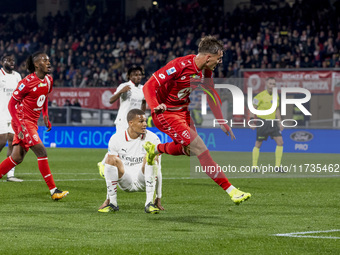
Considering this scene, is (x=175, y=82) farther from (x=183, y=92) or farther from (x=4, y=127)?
(x=4, y=127)

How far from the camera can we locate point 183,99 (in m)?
8.23

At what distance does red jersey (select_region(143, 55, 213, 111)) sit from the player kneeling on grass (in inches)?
24.1

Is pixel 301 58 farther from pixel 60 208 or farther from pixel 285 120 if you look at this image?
pixel 60 208

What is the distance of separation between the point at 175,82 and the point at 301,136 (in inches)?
557

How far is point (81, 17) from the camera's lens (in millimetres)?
38344

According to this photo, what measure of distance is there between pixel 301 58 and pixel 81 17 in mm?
15538

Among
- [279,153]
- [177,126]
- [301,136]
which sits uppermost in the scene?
[177,126]

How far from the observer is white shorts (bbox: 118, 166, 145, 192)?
8.60 meters

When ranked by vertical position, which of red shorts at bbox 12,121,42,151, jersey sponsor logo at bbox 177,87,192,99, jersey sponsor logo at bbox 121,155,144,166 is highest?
jersey sponsor logo at bbox 177,87,192,99

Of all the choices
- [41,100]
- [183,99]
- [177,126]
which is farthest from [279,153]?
[177,126]

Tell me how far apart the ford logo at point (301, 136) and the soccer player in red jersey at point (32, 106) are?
12.6m

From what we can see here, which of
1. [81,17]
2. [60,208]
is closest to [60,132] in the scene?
[81,17]

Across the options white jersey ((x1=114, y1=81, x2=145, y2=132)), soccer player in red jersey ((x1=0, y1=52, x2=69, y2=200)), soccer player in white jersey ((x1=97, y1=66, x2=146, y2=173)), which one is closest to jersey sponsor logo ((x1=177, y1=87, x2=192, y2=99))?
soccer player in red jersey ((x1=0, y1=52, x2=69, y2=200))

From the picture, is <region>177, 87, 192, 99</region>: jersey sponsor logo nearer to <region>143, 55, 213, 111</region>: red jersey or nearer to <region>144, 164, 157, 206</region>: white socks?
<region>143, 55, 213, 111</region>: red jersey
